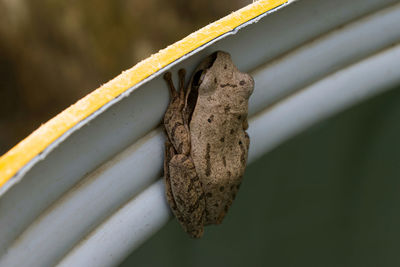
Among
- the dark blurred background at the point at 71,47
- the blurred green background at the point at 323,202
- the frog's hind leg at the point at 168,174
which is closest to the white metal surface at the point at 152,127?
the frog's hind leg at the point at 168,174

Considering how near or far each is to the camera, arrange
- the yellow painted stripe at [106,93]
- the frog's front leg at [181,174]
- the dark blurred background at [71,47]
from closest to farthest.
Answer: the yellow painted stripe at [106,93], the frog's front leg at [181,174], the dark blurred background at [71,47]

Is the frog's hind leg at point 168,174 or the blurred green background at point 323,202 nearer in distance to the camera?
the frog's hind leg at point 168,174

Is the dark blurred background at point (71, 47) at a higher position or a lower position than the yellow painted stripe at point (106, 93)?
higher

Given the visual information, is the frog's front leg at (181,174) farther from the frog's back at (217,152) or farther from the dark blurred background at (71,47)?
the dark blurred background at (71,47)

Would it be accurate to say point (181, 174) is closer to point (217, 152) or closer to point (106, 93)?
point (217, 152)

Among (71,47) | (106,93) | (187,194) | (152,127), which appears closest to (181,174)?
(187,194)

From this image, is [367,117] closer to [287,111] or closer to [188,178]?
[287,111]

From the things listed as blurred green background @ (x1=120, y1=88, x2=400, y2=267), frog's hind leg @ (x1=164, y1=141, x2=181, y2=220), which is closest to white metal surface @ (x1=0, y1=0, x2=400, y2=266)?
frog's hind leg @ (x1=164, y1=141, x2=181, y2=220)

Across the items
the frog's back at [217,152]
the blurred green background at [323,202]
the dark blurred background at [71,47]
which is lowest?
the blurred green background at [323,202]

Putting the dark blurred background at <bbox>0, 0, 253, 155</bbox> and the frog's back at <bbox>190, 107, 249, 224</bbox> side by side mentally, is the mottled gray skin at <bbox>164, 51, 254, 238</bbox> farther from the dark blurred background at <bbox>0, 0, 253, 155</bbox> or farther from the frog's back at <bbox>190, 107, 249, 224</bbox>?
the dark blurred background at <bbox>0, 0, 253, 155</bbox>
